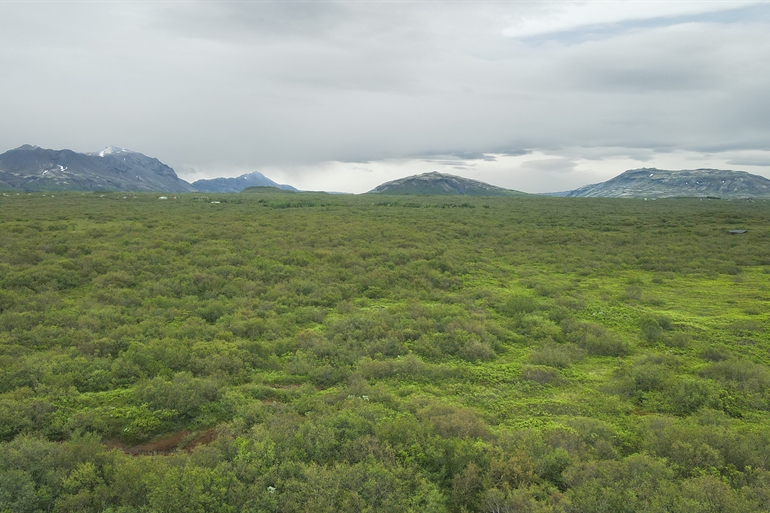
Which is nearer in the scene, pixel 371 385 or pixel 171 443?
pixel 171 443

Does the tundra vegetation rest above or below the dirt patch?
above

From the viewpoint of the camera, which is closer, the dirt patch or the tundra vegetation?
the tundra vegetation

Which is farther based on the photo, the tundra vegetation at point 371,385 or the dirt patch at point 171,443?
the dirt patch at point 171,443

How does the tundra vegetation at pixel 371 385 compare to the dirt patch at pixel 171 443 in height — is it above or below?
above

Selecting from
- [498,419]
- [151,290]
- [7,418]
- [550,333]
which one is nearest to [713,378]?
[550,333]

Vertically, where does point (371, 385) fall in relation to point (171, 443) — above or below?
above
